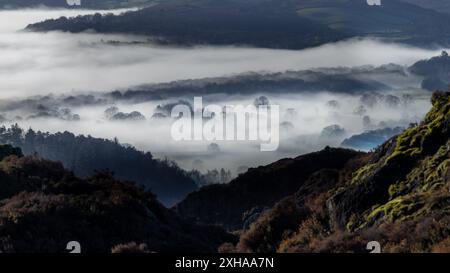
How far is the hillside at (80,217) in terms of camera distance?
2843 centimetres

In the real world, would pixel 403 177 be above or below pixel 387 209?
above

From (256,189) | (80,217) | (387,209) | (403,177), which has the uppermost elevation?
(403,177)

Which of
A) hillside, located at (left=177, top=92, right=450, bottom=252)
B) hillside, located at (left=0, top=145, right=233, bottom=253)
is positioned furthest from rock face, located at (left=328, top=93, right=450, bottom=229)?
hillside, located at (left=0, top=145, right=233, bottom=253)

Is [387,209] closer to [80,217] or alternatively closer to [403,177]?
[403,177]

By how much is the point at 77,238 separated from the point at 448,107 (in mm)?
13720

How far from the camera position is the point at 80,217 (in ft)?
102

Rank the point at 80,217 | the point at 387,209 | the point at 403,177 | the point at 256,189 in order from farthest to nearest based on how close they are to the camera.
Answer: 1. the point at 256,189
2. the point at 80,217
3. the point at 403,177
4. the point at 387,209

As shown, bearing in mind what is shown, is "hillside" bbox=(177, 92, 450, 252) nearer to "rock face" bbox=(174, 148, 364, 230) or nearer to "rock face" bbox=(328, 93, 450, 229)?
"rock face" bbox=(328, 93, 450, 229)

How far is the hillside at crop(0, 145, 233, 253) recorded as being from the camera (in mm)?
28434

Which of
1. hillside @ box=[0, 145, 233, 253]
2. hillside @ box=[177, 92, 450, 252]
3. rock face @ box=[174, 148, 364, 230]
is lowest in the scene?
rock face @ box=[174, 148, 364, 230]

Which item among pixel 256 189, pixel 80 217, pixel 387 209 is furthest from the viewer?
pixel 256 189

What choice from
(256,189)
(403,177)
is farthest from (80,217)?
(256,189)

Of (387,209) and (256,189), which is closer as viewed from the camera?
(387,209)

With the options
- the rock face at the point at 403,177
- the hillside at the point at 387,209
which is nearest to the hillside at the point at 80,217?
the hillside at the point at 387,209
